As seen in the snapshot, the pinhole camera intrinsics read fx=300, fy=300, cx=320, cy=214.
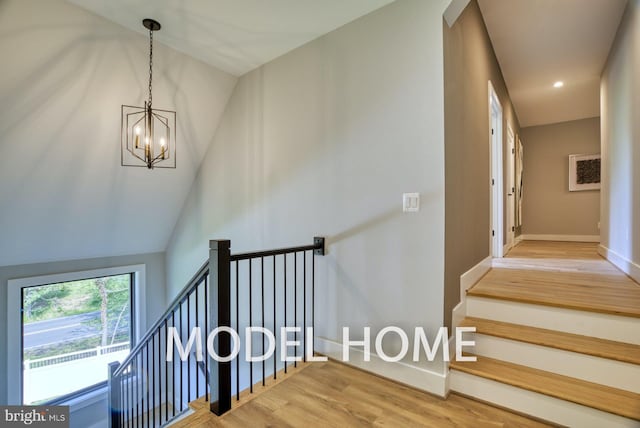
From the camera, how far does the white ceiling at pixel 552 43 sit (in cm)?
281

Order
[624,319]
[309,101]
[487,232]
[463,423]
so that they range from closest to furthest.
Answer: [463,423] < [624,319] < [309,101] < [487,232]

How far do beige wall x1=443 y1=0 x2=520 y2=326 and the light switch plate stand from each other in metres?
0.18

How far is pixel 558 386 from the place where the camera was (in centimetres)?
166

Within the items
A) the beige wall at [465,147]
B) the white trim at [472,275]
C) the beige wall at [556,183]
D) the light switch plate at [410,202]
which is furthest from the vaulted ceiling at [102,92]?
the beige wall at [556,183]

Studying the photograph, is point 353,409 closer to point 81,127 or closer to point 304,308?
point 304,308

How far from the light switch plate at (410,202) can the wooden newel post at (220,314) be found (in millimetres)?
1171

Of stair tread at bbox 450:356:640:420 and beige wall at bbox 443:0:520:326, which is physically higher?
beige wall at bbox 443:0:520:326

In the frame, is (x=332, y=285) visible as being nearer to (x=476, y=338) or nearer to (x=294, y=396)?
(x=294, y=396)

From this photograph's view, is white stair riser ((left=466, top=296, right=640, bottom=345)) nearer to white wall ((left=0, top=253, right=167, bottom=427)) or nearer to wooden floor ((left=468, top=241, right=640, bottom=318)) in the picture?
wooden floor ((left=468, top=241, right=640, bottom=318))

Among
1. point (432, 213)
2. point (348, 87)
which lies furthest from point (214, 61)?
point (432, 213)

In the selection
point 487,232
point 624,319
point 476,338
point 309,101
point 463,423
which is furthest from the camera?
point 487,232

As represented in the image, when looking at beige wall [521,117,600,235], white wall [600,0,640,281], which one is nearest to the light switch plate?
white wall [600,0,640,281]

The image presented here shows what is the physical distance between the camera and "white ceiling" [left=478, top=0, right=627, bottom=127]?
2.81 meters

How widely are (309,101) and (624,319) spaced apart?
2623mm
